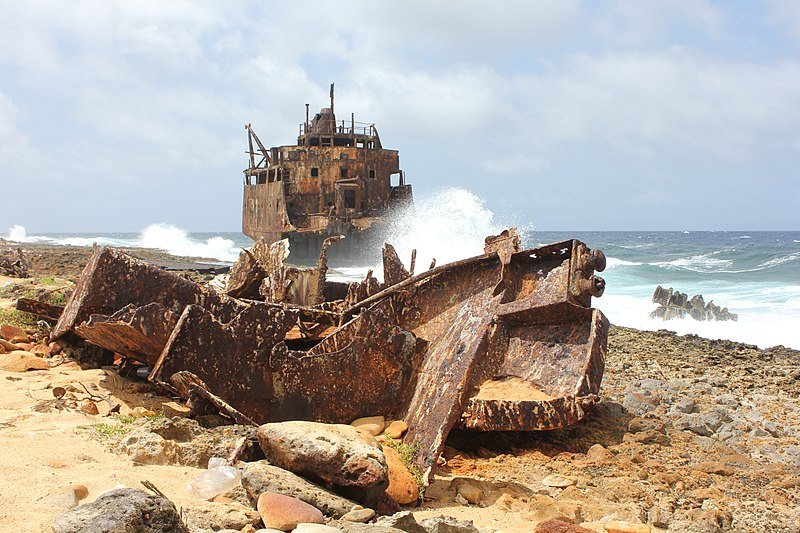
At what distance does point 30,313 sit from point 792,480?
6212mm

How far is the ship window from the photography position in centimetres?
2873

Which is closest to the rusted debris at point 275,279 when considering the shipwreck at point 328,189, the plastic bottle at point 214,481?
the plastic bottle at point 214,481

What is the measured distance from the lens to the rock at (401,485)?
3.37 metres

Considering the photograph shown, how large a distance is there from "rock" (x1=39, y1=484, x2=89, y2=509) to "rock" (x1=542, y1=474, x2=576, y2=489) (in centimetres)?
249

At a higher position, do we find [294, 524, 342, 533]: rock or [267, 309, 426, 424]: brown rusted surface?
[267, 309, 426, 424]: brown rusted surface

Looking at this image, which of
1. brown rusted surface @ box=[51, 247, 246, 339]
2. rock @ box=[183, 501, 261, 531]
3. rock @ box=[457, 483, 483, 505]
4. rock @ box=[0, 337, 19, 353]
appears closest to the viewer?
rock @ box=[183, 501, 261, 531]

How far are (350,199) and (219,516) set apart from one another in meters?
26.6

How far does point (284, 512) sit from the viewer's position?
108 inches

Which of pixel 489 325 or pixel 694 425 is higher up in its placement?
pixel 489 325

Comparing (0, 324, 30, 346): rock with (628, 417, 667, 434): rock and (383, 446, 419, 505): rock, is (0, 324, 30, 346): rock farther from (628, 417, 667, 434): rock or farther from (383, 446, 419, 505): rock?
(628, 417, 667, 434): rock

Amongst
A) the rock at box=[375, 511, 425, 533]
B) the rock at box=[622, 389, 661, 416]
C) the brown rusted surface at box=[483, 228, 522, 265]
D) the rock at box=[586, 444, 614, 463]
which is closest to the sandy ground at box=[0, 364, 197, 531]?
the rock at box=[375, 511, 425, 533]

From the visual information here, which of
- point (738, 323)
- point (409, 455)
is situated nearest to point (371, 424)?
point (409, 455)

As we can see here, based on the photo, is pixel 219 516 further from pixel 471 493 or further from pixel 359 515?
pixel 471 493

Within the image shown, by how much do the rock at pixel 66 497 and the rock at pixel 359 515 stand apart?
3.53 ft
